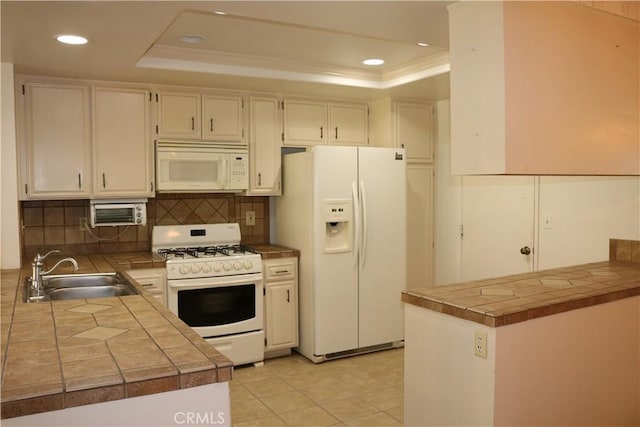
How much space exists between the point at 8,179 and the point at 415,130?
320 centimetres

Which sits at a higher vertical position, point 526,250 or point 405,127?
point 405,127

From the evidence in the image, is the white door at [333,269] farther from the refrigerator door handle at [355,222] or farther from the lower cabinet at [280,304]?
the lower cabinet at [280,304]

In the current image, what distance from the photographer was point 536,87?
2371 mm

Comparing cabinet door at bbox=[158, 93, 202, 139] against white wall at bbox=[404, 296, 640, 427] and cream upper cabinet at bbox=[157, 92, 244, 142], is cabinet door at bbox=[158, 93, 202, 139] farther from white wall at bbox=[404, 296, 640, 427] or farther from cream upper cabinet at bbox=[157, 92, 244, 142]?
white wall at bbox=[404, 296, 640, 427]

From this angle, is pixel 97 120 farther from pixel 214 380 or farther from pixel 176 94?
pixel 214 380

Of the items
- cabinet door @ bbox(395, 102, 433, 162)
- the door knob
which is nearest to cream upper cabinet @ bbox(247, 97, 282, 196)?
cabinet door @ bbox(395, 102, 433, 162)

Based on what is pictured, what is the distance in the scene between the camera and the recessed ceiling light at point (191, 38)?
3.28m

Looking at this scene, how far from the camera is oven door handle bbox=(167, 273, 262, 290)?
3791 millimetres

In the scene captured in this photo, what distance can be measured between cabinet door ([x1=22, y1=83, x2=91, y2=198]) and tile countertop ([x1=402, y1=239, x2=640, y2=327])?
2563 millimetres

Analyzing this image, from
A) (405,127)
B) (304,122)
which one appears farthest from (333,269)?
(405,127)

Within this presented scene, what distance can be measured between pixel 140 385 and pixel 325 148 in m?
2.86

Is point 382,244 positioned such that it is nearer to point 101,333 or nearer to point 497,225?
point 497,225

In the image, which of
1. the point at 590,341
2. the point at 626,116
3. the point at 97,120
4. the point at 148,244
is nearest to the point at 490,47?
the point at 626,116

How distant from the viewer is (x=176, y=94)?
407 cm
